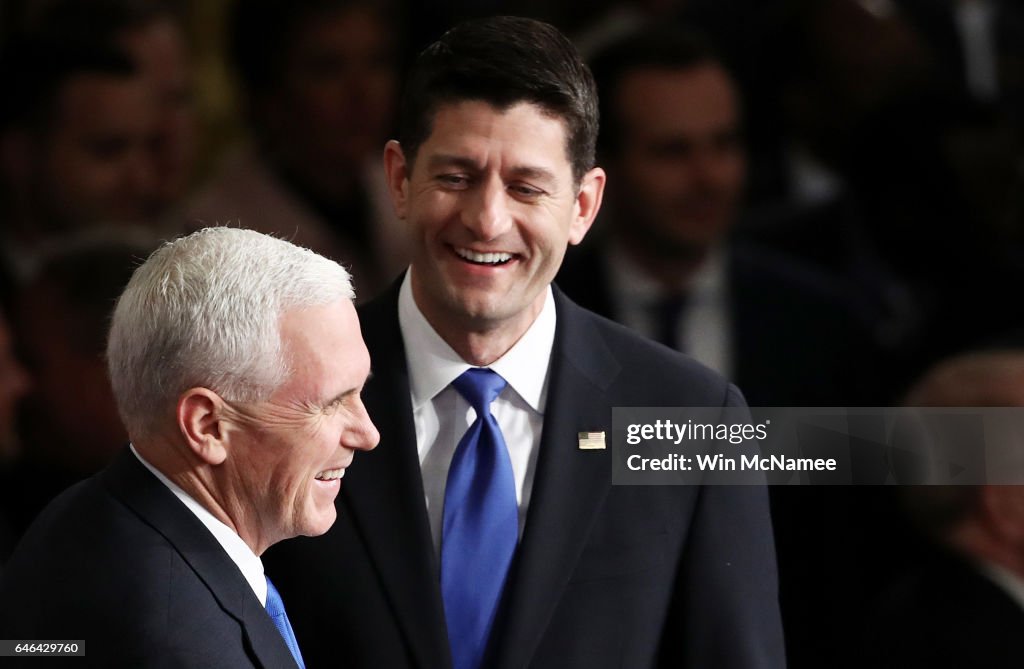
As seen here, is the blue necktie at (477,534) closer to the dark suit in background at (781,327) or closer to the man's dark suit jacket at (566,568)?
A: the man's dark suit jacket at (566,568)

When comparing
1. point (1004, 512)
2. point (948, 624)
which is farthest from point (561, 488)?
point (1004, 512)

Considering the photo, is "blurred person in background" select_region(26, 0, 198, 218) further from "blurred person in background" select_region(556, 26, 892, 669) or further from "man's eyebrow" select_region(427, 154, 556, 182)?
"man's eyebrow" select_region(427, 154, 556, 182)

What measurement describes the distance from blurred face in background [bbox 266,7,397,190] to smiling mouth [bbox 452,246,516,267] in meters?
2.38

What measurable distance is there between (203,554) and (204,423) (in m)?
0.13

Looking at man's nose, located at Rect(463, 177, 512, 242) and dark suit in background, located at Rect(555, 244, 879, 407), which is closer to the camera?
man's nose, located at Rect(463, 177, 512, 242)

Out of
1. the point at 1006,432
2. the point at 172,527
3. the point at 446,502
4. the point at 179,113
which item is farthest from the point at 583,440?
the point at 179,113

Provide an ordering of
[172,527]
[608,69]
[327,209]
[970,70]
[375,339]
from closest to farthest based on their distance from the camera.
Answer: [172,527] → [375,339] → [608,69] → [327,209] → [970,70]

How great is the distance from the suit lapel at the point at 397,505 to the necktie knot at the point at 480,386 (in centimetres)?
7

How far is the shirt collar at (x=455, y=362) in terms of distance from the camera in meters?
1.82

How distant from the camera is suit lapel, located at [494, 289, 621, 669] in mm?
1708

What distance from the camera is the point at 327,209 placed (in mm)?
4016

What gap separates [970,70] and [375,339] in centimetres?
346

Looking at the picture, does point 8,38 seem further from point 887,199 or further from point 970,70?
point 970,70

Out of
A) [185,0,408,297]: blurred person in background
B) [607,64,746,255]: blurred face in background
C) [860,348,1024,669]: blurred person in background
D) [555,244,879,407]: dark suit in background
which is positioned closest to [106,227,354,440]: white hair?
[860,348,1024,669]: blurred person in background
